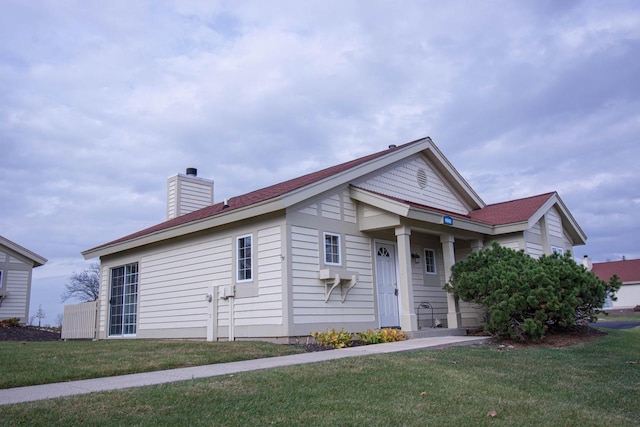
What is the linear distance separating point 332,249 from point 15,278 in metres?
18.4

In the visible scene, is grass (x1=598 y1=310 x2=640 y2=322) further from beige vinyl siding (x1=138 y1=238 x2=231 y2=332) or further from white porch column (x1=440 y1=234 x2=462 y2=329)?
beige vinyl siding (x1=138 y1=238 x2=231 y2=332)

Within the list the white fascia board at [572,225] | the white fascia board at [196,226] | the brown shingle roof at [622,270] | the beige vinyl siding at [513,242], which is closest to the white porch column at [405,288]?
the white fascia board at [196,226]

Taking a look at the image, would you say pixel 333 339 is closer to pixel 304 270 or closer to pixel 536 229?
pixel 304 270

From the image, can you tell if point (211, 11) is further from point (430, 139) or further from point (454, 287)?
point (454, 287)

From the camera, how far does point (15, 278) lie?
2405cm

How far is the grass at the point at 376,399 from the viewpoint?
15.4 ft

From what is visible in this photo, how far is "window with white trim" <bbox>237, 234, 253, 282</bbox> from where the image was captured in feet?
39.7

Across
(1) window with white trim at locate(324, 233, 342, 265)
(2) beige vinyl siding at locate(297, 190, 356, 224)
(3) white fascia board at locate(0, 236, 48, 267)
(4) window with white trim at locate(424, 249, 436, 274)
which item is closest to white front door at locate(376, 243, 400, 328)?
(2) beige vinyl siding at locate(297, 190, 356, 224)

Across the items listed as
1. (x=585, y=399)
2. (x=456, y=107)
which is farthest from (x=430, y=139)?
(x=585, y=399)

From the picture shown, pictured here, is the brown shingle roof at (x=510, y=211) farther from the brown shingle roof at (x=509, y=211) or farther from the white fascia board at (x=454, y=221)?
the white fascia board at (x=454, y=221)

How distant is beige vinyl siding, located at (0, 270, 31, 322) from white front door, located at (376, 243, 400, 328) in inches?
725

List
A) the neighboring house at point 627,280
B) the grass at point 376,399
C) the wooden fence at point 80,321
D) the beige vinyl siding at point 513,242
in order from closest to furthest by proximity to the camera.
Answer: the grass at point 376,399
the beige vinyl siding at point 513,242
the wooden fence at point 80,321
the neighboring house at point 627,280

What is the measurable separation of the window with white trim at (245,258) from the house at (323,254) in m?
0.02

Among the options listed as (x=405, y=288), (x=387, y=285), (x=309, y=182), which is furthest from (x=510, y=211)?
(x=309, y=182)
